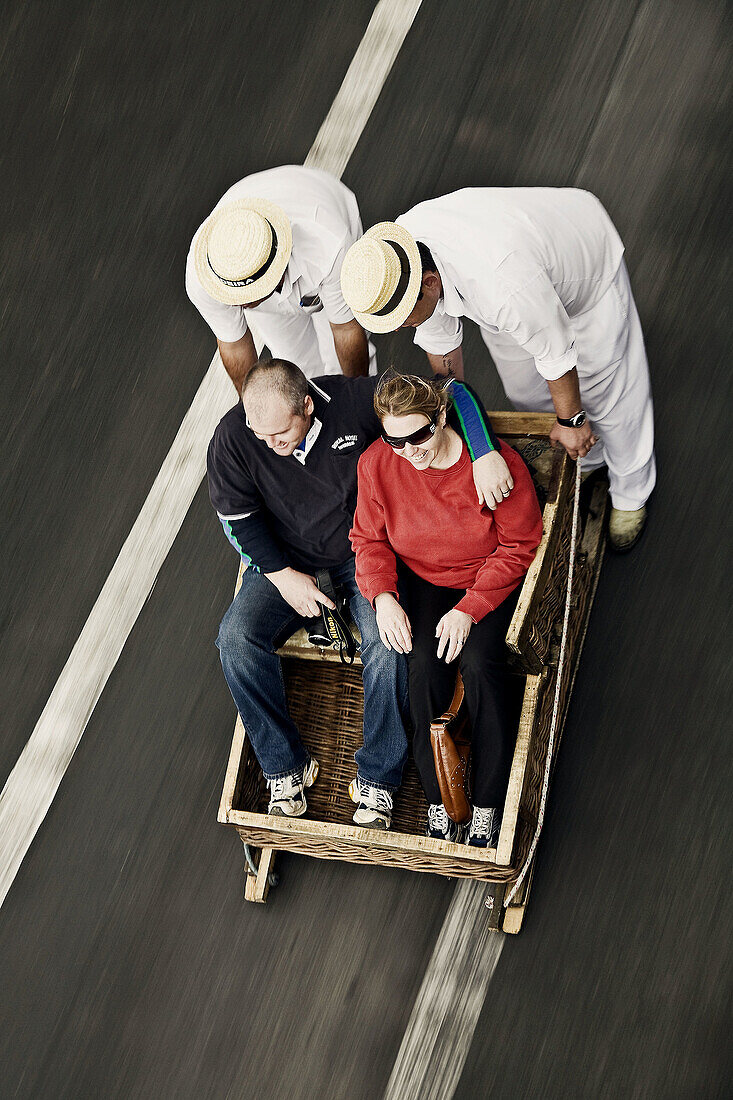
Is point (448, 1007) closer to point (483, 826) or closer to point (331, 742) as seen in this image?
point (483, 826)

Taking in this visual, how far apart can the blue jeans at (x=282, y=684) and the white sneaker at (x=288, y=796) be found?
0.03 m

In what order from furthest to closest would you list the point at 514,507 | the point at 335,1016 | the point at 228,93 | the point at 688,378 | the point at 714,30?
the point at 228,93
the point at 714,30
the point at 688,378
the point at 335,1016
the point at 514,507

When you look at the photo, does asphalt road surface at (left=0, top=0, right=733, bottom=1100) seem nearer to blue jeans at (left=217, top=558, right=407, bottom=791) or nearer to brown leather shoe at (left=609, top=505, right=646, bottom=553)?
brown leather shoe at (left=609, top=505, right=646, bottom=553)

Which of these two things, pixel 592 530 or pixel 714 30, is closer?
pixel 592 530

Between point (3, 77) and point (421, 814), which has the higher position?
point (3, 77)

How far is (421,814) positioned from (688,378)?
209 centimetres

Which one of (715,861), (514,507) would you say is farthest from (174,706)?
(715,861)

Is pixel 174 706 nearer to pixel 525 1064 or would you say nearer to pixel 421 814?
pixel 421 814

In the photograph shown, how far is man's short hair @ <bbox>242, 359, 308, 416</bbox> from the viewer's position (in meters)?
2.86

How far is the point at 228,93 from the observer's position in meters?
5.02

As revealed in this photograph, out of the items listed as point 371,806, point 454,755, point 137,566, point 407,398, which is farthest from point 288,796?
point 137,566

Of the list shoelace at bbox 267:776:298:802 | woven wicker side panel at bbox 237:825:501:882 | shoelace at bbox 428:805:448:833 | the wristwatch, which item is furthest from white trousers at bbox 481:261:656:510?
shoelace at bbox 267:776:298:802

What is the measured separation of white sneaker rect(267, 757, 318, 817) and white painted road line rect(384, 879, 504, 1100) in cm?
75

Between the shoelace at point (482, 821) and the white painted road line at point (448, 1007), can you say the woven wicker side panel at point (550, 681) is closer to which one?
the shoelace at point (482, 821)
